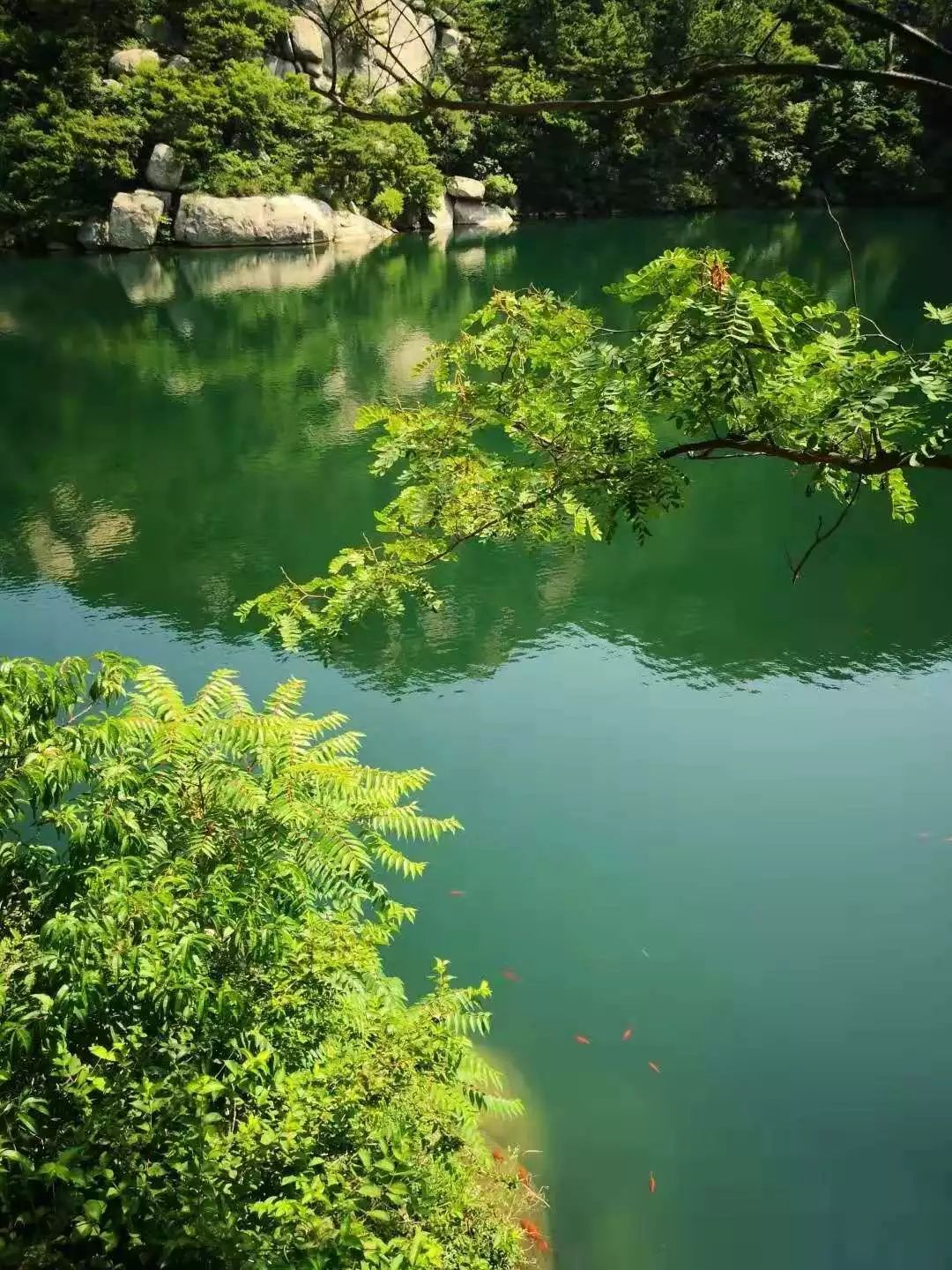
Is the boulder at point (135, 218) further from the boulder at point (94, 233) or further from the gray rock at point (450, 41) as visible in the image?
the gray rock at point (450, 41)

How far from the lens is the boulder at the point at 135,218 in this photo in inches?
1065

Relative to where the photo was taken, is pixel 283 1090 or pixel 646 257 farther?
pixel 646 257

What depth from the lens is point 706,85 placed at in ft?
7.03

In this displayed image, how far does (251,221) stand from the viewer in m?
28.0

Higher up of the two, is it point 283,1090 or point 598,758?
point 283,1090

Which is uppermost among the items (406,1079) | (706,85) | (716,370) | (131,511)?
(706,85)

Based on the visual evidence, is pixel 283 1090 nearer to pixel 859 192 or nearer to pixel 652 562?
pixel 652 562

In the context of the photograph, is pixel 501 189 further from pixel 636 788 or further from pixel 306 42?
pixel 636 788

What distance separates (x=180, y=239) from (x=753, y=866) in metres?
27.8

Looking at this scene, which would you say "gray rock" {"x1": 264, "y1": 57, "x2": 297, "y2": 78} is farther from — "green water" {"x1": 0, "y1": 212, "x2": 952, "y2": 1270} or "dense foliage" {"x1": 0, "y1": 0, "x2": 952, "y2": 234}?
"green water" {"x1": 0, "y1": 212, "x2": 952, "y2": 1270}

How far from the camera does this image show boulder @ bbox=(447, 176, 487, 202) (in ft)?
106

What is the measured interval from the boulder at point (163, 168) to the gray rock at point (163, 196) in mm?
134

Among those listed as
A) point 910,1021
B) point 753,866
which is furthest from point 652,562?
point 910,1021

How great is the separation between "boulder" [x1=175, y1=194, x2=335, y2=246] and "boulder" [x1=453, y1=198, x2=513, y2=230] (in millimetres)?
5653
